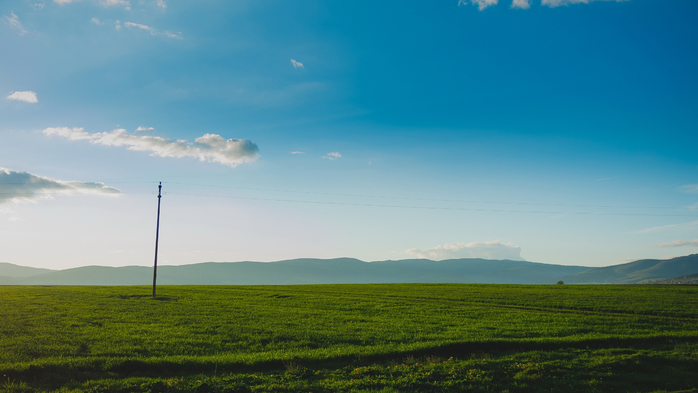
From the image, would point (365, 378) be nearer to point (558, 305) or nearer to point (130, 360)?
point (130, 360)

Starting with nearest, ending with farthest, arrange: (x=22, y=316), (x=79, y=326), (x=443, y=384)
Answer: (x=443, y=384), (x=79, y=326), (x=22, y=316)

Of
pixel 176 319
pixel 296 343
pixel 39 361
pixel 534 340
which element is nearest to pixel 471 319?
pixel 534 340

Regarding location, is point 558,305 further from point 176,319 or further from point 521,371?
point 176,319

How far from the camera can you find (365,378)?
15.0 m

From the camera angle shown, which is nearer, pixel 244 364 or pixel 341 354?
pixel 244 364

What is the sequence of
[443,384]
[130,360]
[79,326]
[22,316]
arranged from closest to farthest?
1. [443,384]
2. [130,360]
3. [79,326]
4. [22,316]

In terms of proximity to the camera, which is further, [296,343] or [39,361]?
[296,343]

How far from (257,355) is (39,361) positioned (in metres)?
8.75

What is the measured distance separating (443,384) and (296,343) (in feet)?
33.3

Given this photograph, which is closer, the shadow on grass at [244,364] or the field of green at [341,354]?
the field of green at [341,354]

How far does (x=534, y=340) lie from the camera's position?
76.2 feet

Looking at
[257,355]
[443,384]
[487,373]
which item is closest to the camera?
[443,384]

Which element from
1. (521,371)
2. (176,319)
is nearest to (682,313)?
(521,371)

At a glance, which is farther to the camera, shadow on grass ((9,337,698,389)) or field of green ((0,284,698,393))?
shadow on grass ((9,337,698,389))
